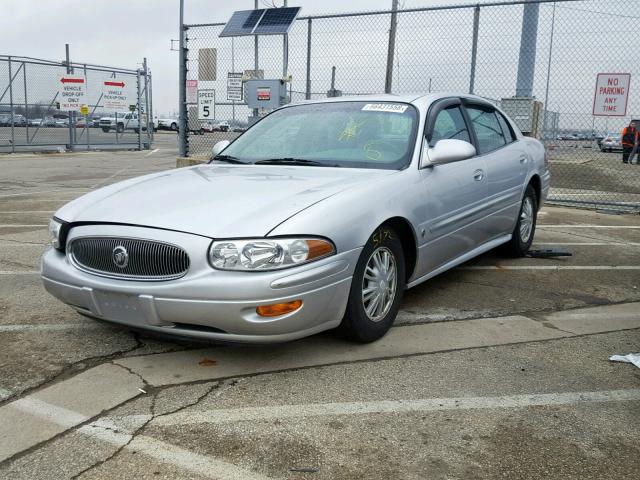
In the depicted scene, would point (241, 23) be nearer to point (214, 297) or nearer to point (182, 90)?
point (182, 90)

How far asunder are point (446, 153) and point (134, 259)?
2082mm

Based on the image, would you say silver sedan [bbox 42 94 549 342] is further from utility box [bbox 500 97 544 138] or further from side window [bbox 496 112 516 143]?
utility box [bbox 500 97 544 138]

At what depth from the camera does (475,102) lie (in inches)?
213

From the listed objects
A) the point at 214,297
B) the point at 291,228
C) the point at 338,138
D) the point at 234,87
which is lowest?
the point at 214,297

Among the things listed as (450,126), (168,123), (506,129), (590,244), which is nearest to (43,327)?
(450,126)

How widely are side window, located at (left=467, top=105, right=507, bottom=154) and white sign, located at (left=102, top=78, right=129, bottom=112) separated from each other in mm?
18037

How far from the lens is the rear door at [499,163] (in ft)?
16.6

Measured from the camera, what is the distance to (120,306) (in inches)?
127

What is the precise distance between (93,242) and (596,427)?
8.50 feet

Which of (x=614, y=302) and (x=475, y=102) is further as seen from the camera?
(x=475, y=102)

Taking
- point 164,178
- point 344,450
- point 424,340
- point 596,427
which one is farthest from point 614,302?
point 164,178

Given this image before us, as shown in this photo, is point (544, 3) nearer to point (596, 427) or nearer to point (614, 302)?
point (614, 302)

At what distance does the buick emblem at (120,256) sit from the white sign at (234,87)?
8.19 meters

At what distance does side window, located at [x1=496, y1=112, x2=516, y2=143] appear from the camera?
18.8ft
